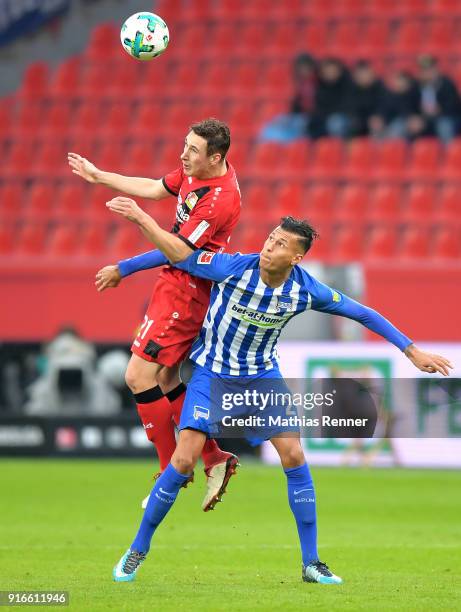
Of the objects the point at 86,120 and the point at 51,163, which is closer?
the point at 51,163

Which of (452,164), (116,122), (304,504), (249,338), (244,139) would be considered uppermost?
(116,122)

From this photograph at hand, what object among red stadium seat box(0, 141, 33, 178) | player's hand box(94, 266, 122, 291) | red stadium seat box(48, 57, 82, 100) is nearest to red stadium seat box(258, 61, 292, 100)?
red stadium seat box(48, 57, 82, 100)

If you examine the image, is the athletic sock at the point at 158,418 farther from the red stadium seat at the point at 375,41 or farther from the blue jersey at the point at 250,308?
the red stadium seat at the point at 375,41

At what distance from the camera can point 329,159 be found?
18.0m

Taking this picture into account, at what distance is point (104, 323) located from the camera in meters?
16.8

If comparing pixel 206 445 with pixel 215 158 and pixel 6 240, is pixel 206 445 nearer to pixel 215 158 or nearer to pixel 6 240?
pixel 215 158

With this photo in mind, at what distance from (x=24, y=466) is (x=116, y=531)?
4716 mm

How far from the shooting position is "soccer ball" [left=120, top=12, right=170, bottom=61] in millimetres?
7695

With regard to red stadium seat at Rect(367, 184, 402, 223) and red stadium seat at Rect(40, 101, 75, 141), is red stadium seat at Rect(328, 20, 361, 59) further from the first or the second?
red stadium seat at Rect(40, 101, 75, 141)

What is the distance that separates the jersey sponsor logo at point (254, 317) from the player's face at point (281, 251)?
0.27 m

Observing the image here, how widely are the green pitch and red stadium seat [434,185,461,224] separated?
4.36 m

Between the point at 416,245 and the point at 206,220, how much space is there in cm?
988

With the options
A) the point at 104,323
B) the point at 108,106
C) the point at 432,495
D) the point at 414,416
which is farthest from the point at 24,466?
the point at 108,106

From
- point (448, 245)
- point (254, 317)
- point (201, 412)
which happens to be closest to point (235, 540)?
point (201, 412)
